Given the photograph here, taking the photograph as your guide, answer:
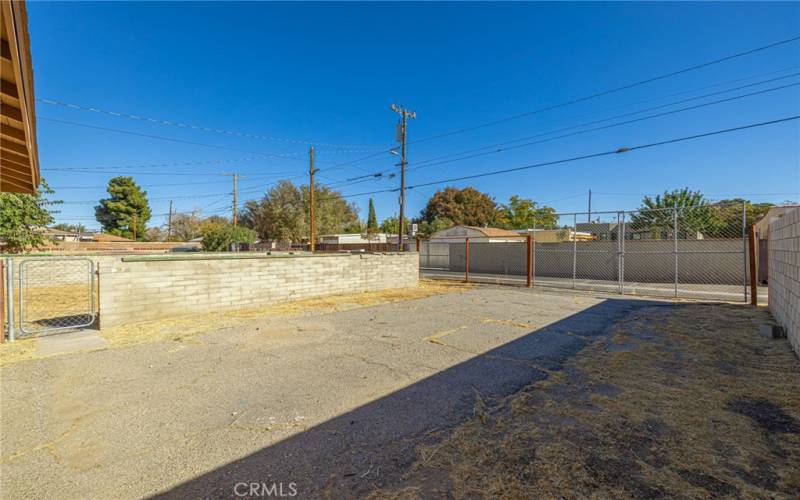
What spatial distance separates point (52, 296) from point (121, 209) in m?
39.9

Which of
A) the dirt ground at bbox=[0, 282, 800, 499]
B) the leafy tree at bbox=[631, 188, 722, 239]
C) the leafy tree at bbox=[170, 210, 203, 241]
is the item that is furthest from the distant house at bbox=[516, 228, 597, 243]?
the leafy tree at bbox=[170, 210, 203, 241]

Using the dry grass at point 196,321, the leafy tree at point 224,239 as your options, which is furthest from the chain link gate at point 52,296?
the leafy tree at point 224,239

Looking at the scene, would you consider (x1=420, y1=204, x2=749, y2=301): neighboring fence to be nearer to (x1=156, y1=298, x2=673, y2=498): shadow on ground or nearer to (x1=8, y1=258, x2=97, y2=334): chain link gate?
(x1=156, y1=298, x2=673, y2=498): shadow on ground

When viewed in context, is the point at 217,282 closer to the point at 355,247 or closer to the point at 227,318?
the point at 227,318

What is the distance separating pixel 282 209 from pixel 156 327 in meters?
30.4

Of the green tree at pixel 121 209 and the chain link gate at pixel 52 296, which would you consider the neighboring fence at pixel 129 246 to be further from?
the green tree at pixel 121 209

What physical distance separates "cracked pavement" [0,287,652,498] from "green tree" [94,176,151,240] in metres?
47.0

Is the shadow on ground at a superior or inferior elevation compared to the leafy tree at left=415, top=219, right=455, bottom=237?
inferior

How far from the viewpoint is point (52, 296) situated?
33.6 ft

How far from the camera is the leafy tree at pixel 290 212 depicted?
34562 millimetres

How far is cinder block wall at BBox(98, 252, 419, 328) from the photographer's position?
19.7 feet

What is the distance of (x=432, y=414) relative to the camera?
284 centimetres

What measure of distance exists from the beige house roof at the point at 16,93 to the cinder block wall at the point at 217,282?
2166mm

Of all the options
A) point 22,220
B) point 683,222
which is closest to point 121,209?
point 22,220
